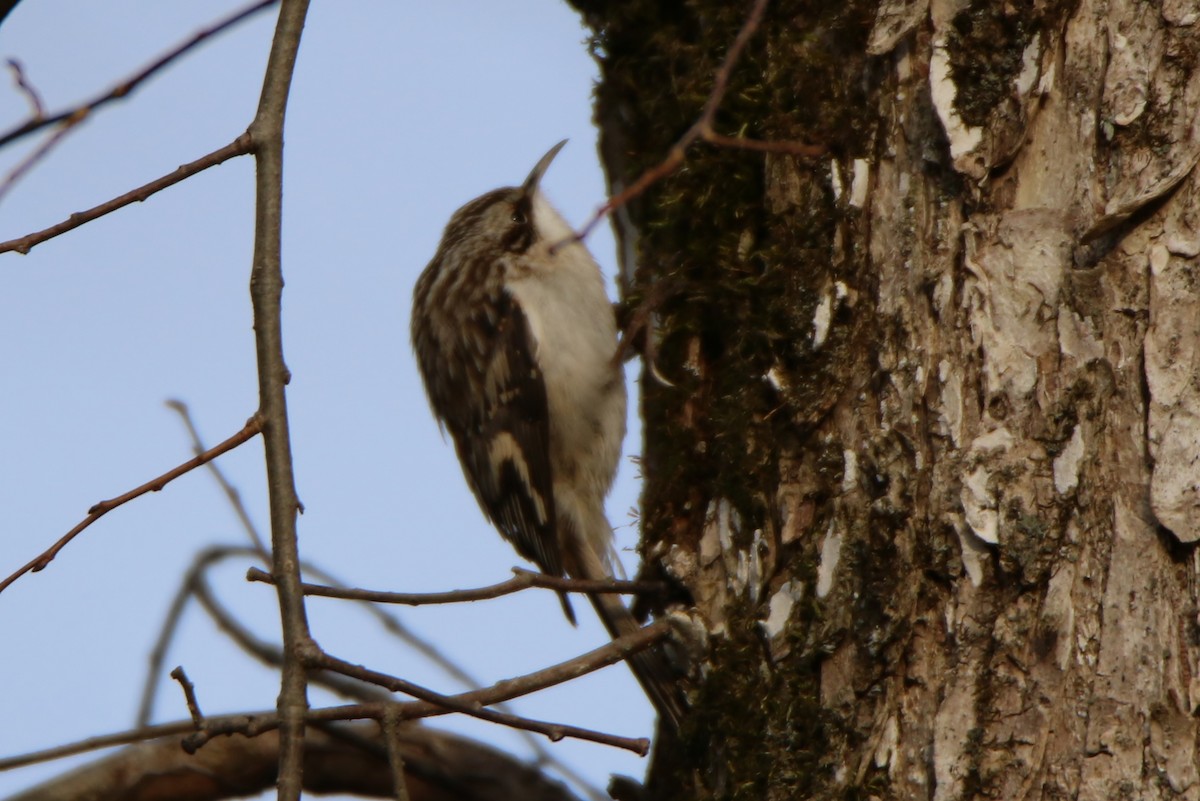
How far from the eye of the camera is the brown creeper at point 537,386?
3.21m

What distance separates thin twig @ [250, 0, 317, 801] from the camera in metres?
1.46

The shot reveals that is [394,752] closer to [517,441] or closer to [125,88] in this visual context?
[125,88]

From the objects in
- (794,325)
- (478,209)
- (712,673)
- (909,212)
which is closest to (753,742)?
(712,673)

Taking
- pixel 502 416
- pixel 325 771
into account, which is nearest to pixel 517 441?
pixel 502 416

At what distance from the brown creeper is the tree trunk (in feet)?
3.24

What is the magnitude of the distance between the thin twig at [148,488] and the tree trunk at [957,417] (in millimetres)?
794

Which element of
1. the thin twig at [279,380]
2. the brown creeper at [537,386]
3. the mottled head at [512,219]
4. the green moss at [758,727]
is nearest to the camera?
the thin twig at [279,380]

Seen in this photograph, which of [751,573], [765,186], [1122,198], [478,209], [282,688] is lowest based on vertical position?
[282,688]

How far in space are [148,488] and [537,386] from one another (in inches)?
68.5

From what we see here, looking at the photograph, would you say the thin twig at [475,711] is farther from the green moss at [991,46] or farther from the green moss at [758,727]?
the green moss at [991,46]

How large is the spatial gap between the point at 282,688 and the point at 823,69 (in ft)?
4.14

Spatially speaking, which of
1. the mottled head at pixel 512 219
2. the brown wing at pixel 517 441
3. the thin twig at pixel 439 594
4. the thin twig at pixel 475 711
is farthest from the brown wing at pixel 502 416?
the thin twig at pixel 475 711

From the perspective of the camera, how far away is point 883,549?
1.75 metres

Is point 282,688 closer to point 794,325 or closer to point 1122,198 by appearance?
point 794,325
